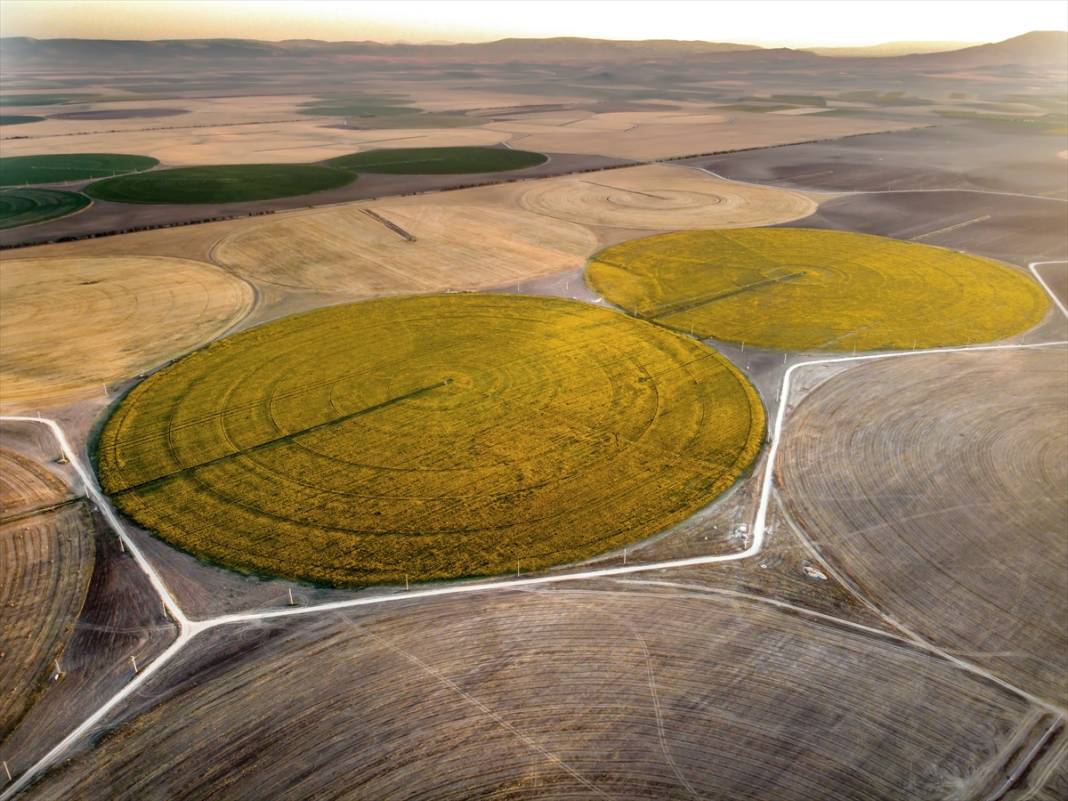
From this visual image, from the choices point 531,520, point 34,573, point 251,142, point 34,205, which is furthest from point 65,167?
point 531,520

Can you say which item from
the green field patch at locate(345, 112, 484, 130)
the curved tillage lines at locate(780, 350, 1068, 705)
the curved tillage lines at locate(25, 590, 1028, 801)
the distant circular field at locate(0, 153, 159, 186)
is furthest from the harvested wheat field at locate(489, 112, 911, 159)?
the curved tillage lines at locate(25, 590, 1028, 801)

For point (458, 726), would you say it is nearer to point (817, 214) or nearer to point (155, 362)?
point (155, 362)

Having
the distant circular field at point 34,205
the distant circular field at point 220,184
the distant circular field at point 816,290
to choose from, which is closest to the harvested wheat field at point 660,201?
the distant circular field at point 816,290

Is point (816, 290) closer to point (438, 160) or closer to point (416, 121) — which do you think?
point (438, 160)

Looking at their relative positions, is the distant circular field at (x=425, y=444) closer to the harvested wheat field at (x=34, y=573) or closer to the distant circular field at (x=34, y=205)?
the harvested wheat field at (x=34, y=573)

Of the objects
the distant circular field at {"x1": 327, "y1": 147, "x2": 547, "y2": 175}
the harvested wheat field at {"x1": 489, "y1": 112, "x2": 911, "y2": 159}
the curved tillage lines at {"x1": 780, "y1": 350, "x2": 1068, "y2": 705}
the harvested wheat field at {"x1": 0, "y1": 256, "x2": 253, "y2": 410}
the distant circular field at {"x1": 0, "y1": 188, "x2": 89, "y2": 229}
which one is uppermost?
the harvested wheat field at {"x1": 489, "y1": 112, "x2": 911, "y2": 159}

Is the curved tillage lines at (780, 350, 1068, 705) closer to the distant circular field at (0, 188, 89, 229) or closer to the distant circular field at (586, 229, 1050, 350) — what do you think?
the distant circular field at (586, 229, 1050, 350)

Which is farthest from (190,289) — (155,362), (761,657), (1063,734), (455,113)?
(455,113)
